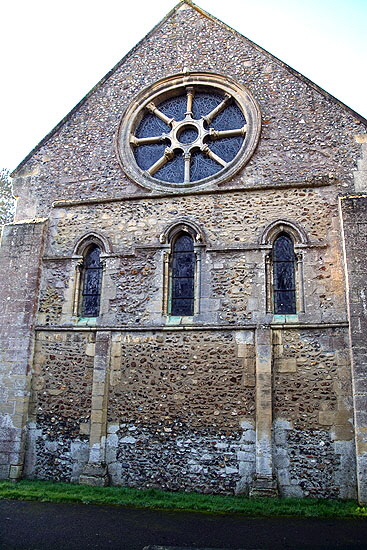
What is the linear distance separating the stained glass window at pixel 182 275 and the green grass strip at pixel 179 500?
141 inches

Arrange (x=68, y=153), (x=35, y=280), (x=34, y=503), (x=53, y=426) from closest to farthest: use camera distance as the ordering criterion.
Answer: (x=34, y=503) → (x=53, y=426) → (x=35, y=280) → (x=68, y=153)

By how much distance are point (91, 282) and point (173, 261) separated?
196cm

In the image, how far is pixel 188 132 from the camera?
38.2 ft

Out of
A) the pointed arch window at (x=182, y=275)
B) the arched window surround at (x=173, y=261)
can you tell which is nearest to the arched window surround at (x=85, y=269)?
the arched window surround at (x=173, y=261)

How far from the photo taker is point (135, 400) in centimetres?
970

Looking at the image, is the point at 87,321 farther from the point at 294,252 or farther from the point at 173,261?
the point at 294,252

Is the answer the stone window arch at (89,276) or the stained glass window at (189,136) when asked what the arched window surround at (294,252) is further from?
the stone window arch at (89,276)

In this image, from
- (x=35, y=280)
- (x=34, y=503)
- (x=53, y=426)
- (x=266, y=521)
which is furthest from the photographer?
(x=35, y=280)

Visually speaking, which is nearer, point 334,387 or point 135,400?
point 334,387

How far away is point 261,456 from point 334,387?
6.11 ft

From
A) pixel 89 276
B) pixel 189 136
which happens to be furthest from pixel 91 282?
pixel 189 136

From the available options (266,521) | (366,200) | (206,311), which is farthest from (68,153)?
(266,521)

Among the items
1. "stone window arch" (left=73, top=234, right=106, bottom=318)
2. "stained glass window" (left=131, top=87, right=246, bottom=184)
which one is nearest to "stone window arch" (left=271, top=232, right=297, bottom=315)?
"stained glass window" (left=131, top=87, right=246, bottom=184)

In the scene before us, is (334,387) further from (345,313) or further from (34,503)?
(34,503)
